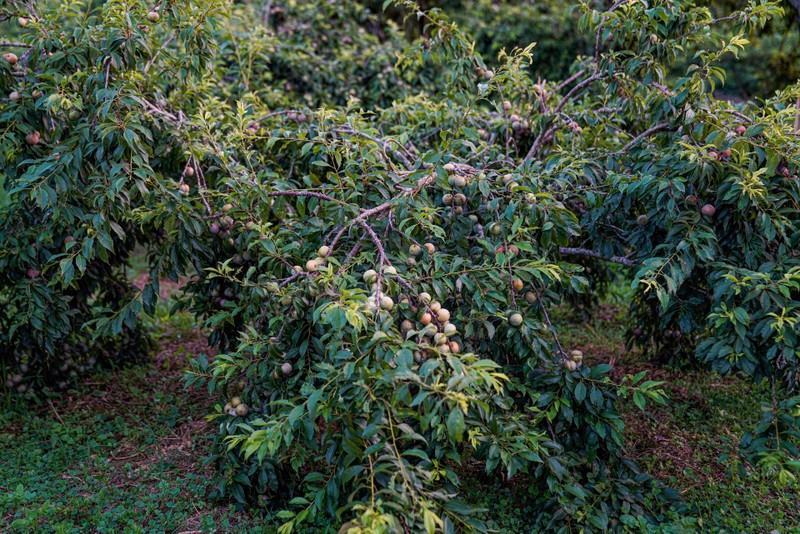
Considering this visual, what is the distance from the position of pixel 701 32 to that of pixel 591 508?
7.09 ft

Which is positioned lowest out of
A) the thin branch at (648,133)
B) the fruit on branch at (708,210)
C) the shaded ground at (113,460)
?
the shaded ground at (113,460)

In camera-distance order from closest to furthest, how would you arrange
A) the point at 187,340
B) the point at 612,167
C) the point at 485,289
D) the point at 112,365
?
the point at 485,289 → the point at 612,167 → the point at 112,365 → the point at 187,340

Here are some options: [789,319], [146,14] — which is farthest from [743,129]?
[146,14]

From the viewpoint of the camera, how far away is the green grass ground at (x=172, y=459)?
2.83 m

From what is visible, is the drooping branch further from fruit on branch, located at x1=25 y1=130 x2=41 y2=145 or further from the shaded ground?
fruit on branch, located at x1=25 y1=130 x2=41 y2=145

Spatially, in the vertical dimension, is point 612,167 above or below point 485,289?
above

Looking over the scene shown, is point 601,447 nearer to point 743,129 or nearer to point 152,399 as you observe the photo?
point 743,129

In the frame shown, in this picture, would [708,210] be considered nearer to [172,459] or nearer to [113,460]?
[172,459]

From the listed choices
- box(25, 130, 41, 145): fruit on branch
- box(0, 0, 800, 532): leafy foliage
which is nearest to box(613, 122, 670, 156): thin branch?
box(0, 0, 800, 532): leafy foliage

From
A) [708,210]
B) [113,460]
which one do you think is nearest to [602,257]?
[708,210]

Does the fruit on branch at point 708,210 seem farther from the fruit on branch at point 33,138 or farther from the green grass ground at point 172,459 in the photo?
the fruit on branch at point 33,138

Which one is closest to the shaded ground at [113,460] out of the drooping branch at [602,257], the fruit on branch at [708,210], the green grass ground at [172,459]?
the green grass ground at [172,459]

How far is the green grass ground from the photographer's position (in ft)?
9.29

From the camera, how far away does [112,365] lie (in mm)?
4289
